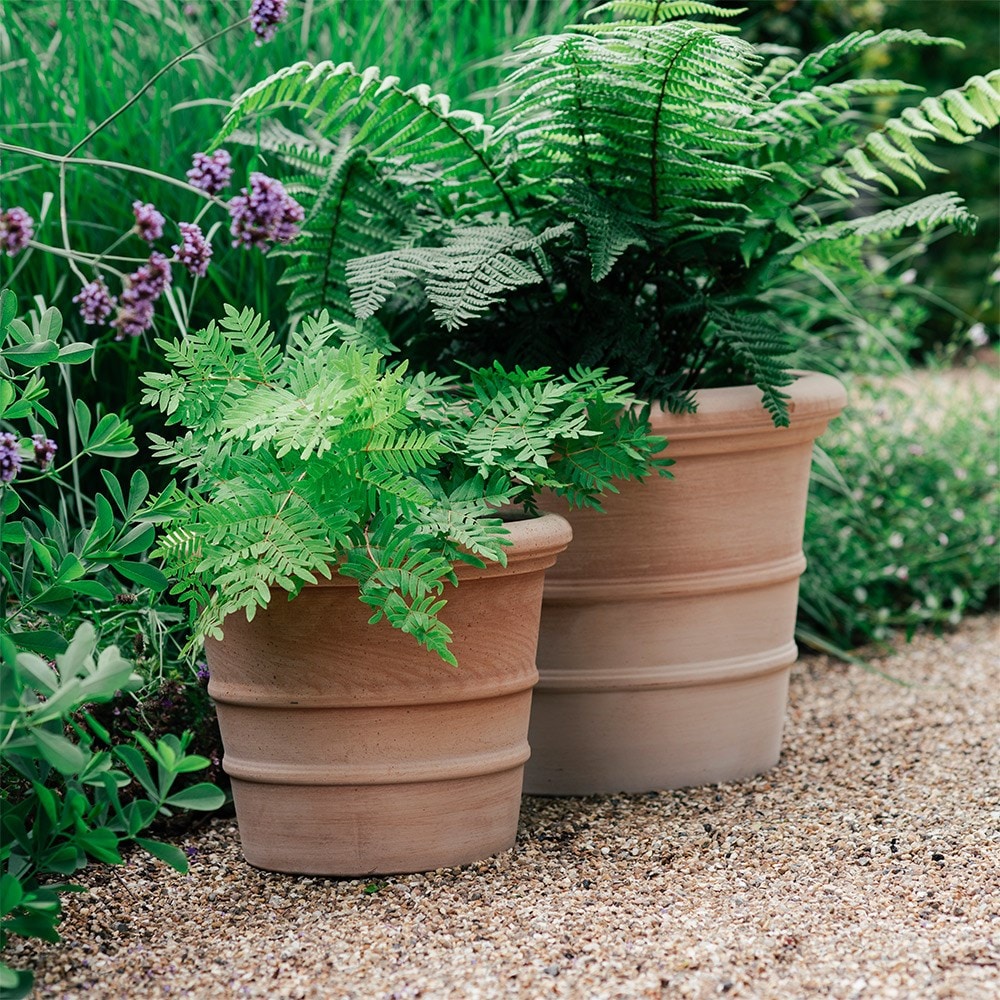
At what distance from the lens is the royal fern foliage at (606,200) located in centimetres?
189

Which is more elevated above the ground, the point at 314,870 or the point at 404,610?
the point at 404,610

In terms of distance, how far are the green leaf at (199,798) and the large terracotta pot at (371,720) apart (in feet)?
0.98

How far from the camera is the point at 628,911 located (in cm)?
A: 164

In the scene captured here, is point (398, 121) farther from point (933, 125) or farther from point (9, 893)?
point (9, 893)

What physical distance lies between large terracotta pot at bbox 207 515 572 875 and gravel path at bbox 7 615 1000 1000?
2.4 inches

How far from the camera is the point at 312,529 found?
153cm

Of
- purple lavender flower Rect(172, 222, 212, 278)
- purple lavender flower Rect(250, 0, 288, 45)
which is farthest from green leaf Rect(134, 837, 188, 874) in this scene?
purple lavender flower Rect(250, 0, 288, 45)

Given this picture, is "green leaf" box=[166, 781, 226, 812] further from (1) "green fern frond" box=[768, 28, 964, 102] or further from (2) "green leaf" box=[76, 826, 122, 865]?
(1) "green fern frond" box=[768, 28, 964, 102]

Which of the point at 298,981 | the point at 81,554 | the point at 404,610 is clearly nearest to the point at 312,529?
the point at 404,610

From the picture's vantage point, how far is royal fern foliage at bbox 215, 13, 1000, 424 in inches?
74.5

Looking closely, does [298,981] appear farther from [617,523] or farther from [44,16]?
[44,16]

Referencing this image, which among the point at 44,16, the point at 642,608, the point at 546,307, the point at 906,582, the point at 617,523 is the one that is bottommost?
the point at 906,582

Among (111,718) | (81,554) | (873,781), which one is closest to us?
(81,554)

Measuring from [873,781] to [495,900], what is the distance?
0.84 m
